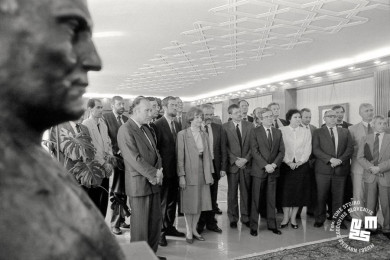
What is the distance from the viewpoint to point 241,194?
4637mm

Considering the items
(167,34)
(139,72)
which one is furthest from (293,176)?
(139,72)

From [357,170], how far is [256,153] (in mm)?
1446

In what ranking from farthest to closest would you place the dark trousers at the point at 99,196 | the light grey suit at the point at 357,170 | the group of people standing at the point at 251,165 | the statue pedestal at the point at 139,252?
1. the light grey suit at the point at 357,170
2. the group of people standing at the point at 251,165
3. the dark trousers at the point at 99,196
4. the statue pedestal at the point at 139,252

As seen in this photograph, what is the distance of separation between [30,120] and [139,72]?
10.2 metres

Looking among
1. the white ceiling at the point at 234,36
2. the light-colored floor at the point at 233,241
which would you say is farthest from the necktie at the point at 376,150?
the white ceiling at the point at 234,36

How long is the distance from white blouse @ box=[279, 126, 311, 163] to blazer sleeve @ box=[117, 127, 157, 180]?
7.75ft

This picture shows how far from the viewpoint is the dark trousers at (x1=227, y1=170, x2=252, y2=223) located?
4629mm

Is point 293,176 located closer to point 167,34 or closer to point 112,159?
point 112,159

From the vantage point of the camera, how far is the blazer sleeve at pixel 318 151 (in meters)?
4.69

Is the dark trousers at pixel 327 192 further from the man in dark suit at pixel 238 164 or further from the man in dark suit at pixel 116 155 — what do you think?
the man in dark suit at pixel 116 155

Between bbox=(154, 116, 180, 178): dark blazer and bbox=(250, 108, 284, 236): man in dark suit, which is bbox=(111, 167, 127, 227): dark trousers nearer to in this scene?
bbox=(154, 116, 180, 178): dark blazer

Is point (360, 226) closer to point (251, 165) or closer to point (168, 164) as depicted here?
point (251, 165)

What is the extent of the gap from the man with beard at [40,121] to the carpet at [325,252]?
3.24 m

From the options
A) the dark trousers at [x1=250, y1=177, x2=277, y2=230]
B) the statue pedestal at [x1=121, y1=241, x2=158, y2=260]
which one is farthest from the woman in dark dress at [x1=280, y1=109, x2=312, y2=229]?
the statue pedestal at [x1=121, y1=241, x2=158, y2=260]
